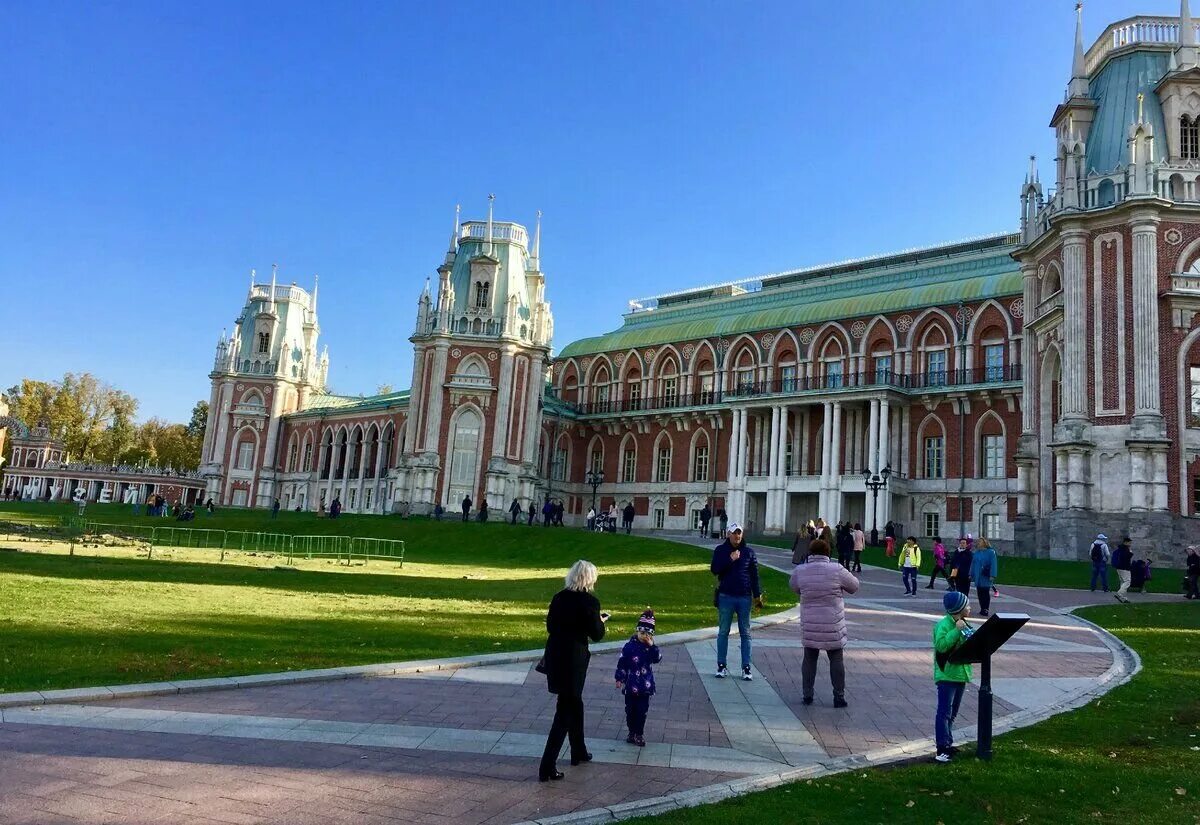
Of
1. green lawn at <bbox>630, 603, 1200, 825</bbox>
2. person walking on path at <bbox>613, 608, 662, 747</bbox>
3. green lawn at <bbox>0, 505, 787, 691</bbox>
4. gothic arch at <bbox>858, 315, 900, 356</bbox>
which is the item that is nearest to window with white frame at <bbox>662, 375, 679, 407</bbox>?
gothic arch at <bbox>858, 315, 900, 356</bbox>

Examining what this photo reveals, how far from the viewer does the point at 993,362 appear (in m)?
48.5

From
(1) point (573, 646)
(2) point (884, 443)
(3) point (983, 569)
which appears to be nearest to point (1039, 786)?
(1) point (573, 646)

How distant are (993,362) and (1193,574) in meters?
26.7

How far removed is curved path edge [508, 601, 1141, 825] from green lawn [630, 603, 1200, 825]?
127 millimetres

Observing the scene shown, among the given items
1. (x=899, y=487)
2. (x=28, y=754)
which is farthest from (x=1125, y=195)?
(x=28, y=754)

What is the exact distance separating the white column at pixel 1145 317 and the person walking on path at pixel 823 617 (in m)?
29.2

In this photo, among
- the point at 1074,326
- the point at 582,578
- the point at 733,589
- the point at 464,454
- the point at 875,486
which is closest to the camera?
the point at 582,578

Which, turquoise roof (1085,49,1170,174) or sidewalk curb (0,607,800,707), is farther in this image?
turquoise roof (1085,49,1170,174)

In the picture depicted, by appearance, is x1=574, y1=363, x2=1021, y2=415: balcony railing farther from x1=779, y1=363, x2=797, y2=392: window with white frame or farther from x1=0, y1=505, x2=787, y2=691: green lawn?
x1=0, y1=505, x2=787, y2=691: green lawn

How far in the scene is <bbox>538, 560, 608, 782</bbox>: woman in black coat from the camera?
7008 millimetres

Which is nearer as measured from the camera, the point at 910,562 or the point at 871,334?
the point at 910,562

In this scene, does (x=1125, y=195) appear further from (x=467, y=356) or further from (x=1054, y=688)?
(x=467, y=356)

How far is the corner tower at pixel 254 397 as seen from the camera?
7562 centimetres

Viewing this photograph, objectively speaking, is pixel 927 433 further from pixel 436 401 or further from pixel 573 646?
pixel 573 646
